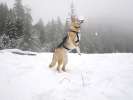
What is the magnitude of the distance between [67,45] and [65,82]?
1915mm

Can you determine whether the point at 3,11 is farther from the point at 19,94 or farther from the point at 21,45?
the point at 19,94

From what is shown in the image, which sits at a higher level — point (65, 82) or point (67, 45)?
point (67, 45)

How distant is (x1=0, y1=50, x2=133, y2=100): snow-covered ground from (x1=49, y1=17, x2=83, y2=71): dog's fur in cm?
43

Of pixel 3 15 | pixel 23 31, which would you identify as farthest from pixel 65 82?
pixel 3 15

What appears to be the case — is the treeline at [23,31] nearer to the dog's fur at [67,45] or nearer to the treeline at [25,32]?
the treeline at [25,32]

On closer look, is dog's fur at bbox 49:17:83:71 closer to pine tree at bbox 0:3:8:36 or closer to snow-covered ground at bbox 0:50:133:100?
snow-covered ground at bbox 0:50:133:100

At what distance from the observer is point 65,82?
6.20 metres

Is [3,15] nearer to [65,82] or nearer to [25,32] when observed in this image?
[25,32]

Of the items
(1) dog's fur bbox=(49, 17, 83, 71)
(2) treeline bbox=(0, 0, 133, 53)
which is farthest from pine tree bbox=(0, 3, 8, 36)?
(1) dog's fur bbox=(49, 17, 83, 71)

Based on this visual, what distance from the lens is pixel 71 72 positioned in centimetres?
736

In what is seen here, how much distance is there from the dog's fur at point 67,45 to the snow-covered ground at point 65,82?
43 cm

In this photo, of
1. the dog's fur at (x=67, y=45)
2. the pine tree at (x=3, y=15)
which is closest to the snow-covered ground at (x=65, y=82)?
the dog's fur at (x=67, y=45)

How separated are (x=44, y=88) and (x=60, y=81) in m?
0.73

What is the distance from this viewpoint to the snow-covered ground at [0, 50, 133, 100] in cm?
525
